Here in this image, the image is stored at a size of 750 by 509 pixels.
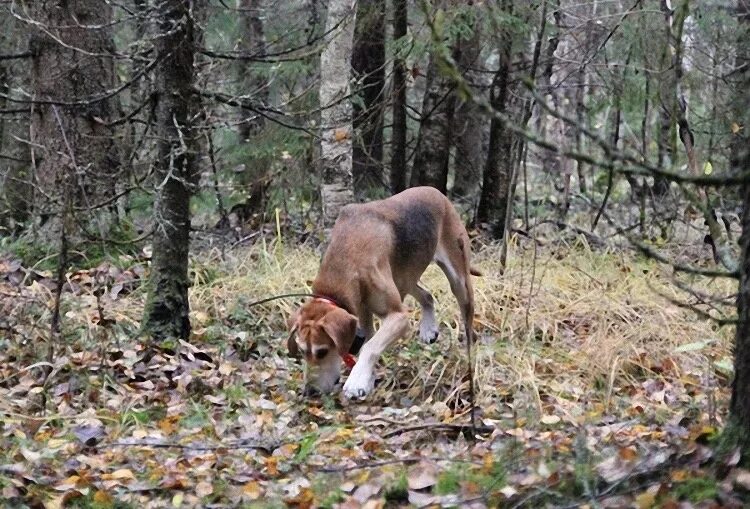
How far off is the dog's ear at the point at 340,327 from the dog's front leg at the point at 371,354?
0.17 meters

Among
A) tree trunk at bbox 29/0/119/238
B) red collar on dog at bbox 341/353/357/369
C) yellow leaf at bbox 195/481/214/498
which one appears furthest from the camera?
tree trunk at bbox 29/0/119/238

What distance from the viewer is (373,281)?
308 inches

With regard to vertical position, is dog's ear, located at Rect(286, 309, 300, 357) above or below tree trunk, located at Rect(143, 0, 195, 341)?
below

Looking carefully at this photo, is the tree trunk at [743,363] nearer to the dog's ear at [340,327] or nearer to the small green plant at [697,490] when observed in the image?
the small green plant at [697,490]

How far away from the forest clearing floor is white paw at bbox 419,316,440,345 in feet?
0.42

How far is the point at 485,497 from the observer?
4.15 meters

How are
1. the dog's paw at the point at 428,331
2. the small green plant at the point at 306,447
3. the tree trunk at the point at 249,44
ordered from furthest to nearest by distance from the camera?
the tree trunk at the point at 249,44
the dog's paw at the point at 428,331
the small green plant at the point at 306,447

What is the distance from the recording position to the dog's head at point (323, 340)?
7266 millimetres

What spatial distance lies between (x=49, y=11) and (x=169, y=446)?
5786mm

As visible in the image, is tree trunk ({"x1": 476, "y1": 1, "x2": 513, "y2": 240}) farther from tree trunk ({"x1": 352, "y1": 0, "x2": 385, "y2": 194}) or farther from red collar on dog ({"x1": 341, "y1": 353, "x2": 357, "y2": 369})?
red collar on dog ({"x1": 341, "y1": 353, "x2": 357, "y2": 369})

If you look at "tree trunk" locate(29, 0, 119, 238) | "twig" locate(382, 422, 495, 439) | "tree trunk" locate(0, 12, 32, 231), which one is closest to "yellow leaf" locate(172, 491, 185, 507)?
"twig" locate(382, 422, 495, 439)

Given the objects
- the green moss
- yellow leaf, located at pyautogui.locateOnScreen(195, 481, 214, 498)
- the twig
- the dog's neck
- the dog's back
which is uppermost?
the green moss

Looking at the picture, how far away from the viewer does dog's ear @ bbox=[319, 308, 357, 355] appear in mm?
7262

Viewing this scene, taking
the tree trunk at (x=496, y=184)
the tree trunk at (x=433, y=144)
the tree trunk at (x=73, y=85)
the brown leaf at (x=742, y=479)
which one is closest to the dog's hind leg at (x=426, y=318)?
the tree trunk at (x=73, y=85)
